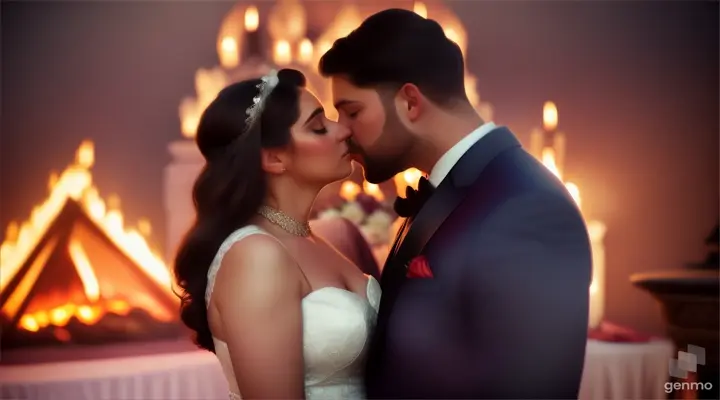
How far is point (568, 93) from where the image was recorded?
175 inches

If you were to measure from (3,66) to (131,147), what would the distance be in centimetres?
97

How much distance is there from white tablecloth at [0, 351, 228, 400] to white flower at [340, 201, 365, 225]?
3.32ft

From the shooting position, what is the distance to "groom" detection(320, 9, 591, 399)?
1.44m

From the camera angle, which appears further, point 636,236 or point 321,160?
point 636,236

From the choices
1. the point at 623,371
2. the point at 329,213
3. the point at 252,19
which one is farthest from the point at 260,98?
the point at 623,371

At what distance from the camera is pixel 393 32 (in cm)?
174

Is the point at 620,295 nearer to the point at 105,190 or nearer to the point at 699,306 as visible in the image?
the point at 699,306

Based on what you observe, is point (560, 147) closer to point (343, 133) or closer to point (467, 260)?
point (343, 133)

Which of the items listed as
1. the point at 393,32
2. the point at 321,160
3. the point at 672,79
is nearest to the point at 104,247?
the point at 321,160

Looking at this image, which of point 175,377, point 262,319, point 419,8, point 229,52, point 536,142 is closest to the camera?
point 262,319

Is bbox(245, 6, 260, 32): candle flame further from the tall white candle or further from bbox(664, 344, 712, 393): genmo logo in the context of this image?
bbox(664, 344, 712, 393): genmo logo

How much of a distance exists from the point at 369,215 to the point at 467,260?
202 cm

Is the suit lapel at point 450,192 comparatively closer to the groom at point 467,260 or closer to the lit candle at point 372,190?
the groom at point 467,260

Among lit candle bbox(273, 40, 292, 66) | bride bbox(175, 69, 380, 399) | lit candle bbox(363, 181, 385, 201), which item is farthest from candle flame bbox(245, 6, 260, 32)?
bride bbox(175, 69, 380, 399)
